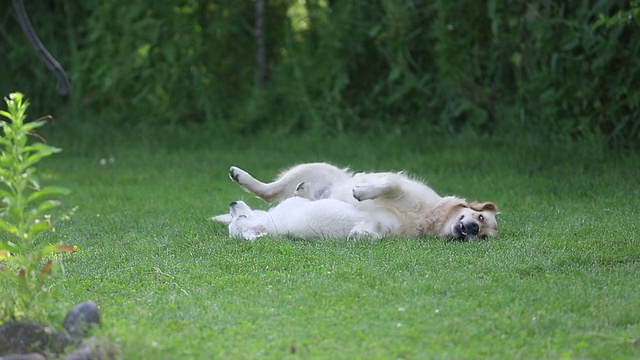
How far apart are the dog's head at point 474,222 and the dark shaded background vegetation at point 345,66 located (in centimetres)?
394

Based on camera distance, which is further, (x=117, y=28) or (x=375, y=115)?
(x=117, y=28)

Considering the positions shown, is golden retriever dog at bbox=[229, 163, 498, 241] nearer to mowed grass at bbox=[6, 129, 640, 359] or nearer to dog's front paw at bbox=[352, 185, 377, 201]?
dog's front paw at bbox=[352, 185, 377, 201]

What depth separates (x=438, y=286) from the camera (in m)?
5.24

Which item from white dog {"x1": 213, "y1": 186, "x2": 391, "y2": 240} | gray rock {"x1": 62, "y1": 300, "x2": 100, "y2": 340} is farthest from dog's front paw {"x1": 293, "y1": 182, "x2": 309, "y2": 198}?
gray rock {"x1": 62, "y1": 300, "x2": 100, "y2": 340}

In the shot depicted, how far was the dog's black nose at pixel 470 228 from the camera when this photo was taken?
652 centimetres

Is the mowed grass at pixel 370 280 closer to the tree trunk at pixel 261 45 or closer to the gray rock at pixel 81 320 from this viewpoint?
the gray rock at pixel 81 320

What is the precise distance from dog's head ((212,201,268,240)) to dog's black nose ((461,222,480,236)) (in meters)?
1.32

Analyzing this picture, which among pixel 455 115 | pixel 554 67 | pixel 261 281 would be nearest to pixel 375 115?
pixel 455 115

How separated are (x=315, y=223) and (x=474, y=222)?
3.39ft

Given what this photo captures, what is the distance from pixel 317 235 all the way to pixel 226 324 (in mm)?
2016

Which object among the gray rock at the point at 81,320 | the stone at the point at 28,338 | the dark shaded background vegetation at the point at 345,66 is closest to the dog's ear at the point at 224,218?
the gray rock at the point at 81,320

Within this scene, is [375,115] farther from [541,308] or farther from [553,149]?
[541,308]

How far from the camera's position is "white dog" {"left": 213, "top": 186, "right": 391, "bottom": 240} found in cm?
661

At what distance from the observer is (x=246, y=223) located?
22.5 ft
